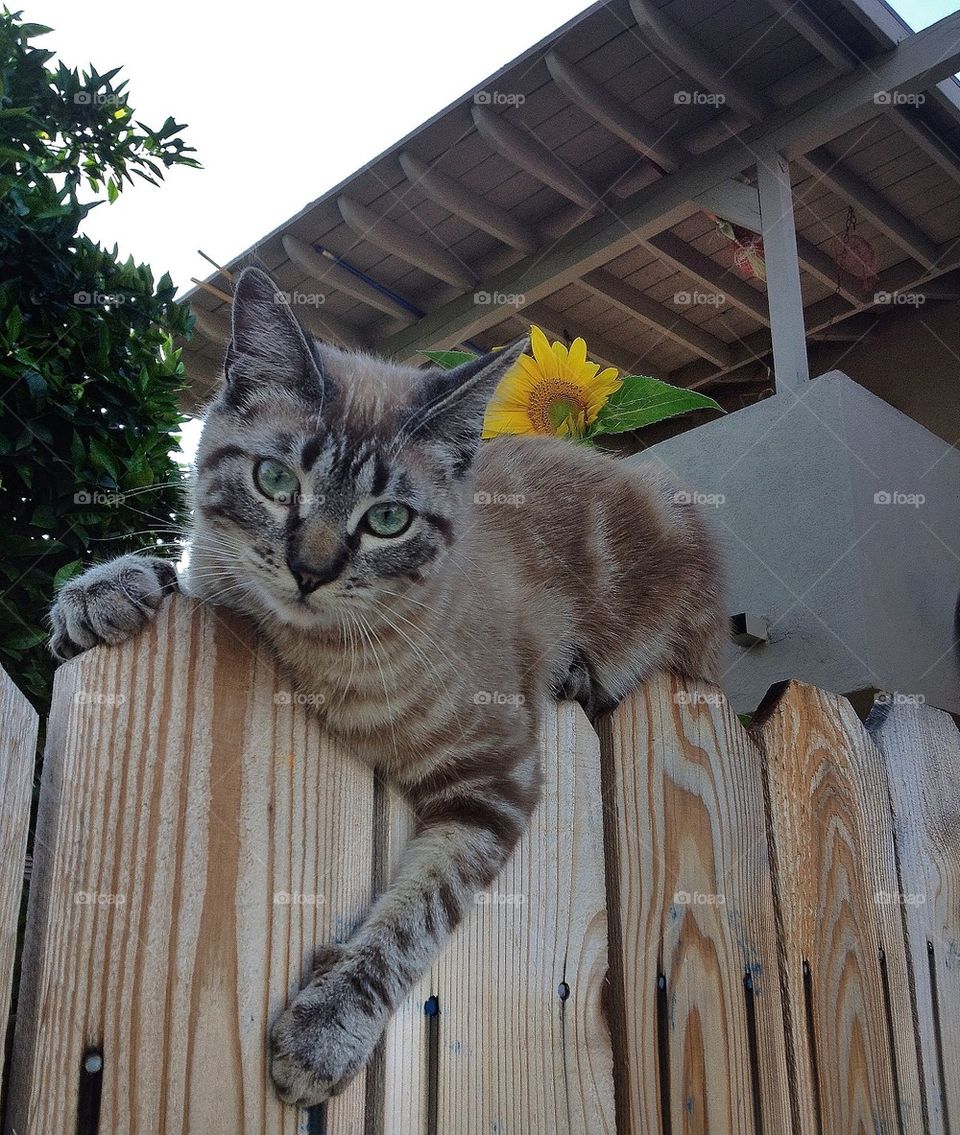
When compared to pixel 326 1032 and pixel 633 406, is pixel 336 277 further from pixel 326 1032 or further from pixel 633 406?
pixel 326 1032

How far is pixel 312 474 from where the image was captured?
5.45 feet

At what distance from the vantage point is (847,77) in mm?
4535

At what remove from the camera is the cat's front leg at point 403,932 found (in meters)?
1.32

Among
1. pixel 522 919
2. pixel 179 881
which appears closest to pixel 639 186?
pixel 522 919

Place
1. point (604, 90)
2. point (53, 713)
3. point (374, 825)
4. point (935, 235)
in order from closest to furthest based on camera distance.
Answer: point (53, 713) → point (374, 825) → point (604, 90) → point (935, 235)

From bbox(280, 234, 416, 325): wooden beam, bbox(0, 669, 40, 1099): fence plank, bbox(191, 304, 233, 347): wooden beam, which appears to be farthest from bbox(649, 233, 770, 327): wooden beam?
bbox(0, 669, 40, 1099): fence plank

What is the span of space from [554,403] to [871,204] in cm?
373

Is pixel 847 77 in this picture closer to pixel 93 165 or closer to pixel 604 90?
pixel 604 90

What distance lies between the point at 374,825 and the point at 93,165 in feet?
4.41

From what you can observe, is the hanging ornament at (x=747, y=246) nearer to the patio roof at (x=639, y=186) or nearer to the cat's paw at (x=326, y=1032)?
the patio roof at (x=639, y=186)

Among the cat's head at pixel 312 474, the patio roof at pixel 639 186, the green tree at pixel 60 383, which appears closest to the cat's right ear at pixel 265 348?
the cat's head at pixel 312 474

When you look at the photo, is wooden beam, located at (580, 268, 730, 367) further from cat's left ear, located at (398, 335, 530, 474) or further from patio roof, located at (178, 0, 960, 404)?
cat's left ear, located at (398, 335, 530, 474)

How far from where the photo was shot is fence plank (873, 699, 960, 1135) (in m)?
2.31

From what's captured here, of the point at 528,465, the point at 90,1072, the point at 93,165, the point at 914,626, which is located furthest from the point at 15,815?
the point at 914,626
